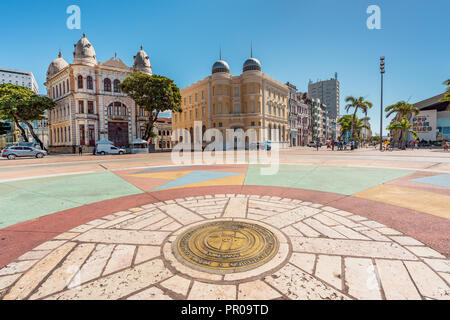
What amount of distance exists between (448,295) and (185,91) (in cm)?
5548

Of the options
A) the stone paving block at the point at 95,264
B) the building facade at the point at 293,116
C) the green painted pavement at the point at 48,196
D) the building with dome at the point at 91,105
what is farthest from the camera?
the building facade at the point at 293,116

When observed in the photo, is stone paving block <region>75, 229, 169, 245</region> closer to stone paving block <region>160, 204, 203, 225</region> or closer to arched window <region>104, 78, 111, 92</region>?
stone paving block <region>160, 204, 203, 225</region>

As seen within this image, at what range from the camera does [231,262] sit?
2596mm

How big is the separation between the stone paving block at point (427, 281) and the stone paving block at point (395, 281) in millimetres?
59

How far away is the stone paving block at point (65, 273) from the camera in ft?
6.97

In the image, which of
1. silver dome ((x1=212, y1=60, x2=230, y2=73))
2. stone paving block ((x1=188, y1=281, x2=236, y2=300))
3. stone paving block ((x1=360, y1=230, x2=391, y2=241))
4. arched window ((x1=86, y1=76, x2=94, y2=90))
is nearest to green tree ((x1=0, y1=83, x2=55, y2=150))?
arched window ((x1=86, y1=76, x2=94, y2=90))

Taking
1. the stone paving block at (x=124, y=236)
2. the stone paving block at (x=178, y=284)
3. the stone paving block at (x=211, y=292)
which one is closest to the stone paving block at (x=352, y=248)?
the stone paving block at (x=211, y=292)

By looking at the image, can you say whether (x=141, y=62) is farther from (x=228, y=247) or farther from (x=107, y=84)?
(x=228, y=247)

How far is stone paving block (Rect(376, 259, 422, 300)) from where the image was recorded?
1982mm

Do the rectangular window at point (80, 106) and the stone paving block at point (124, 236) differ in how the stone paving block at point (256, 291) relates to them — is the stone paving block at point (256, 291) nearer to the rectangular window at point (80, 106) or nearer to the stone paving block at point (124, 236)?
the stone paving block at point (124, 236)

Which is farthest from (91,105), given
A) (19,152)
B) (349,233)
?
(349,233)

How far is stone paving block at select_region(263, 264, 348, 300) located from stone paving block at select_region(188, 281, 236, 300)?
0.41m
